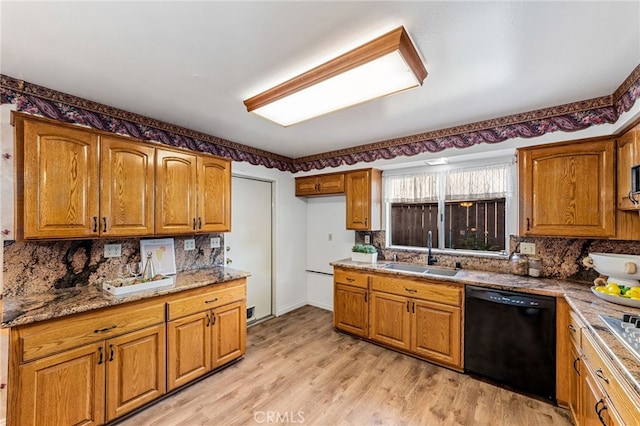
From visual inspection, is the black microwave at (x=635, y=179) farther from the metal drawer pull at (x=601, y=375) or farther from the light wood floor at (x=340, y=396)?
the light wood floor at (x=340, y=396)

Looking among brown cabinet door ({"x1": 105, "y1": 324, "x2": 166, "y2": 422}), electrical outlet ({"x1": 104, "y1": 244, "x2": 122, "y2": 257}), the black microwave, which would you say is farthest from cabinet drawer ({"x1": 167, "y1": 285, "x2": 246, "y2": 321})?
the black microwave

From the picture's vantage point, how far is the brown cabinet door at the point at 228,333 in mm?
2529

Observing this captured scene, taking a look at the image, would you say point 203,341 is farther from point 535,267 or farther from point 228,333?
point 535,267

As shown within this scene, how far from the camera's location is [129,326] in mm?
1984

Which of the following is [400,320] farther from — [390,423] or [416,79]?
[416,79]

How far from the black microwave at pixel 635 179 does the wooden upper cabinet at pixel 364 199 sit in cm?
223

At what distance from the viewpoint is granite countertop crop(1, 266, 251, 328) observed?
1.60 meters

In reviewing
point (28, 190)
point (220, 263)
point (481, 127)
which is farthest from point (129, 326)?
point (481, 127)

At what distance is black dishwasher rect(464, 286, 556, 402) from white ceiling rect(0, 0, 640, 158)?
168 centimetres

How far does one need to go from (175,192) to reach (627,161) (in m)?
3.59

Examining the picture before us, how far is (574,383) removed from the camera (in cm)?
192

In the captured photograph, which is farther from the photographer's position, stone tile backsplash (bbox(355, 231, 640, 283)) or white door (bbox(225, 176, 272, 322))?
white door (bbox(225, 176, 272, 322))

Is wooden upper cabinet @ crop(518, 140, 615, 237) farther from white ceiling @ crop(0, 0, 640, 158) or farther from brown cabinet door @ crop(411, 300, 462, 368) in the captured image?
brown cabinet door @ crop(411, 300, 462, 368)

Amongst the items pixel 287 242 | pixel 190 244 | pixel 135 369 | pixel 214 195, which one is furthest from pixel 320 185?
pixel 135 369
